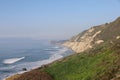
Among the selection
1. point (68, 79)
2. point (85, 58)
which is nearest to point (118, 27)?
point (85, 58)

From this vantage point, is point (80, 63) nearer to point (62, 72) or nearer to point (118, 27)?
point (62, 72)

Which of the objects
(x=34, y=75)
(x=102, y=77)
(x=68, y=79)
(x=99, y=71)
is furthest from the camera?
(x=34, y=75)

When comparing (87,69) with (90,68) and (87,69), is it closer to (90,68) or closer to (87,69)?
(87,69)

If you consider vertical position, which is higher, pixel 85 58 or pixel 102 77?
pixel 85 58

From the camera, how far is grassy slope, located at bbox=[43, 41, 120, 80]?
37.5 meters

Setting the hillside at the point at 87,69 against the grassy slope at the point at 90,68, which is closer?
the hillside at the point at 87,69

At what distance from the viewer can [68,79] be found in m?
41.7

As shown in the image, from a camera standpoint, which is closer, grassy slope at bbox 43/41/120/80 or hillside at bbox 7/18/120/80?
hillside at bbox 7/18/120/80

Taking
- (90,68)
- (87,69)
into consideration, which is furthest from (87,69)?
(90,68)

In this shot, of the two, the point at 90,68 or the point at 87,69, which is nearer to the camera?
the point at 90,68

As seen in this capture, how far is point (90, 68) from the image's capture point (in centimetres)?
4291

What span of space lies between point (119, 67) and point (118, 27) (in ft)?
267

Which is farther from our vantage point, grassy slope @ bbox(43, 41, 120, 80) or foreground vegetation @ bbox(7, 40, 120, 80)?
grassy slope @ bbox(43, 41, 120, 80)

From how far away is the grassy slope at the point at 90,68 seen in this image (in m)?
37.5
